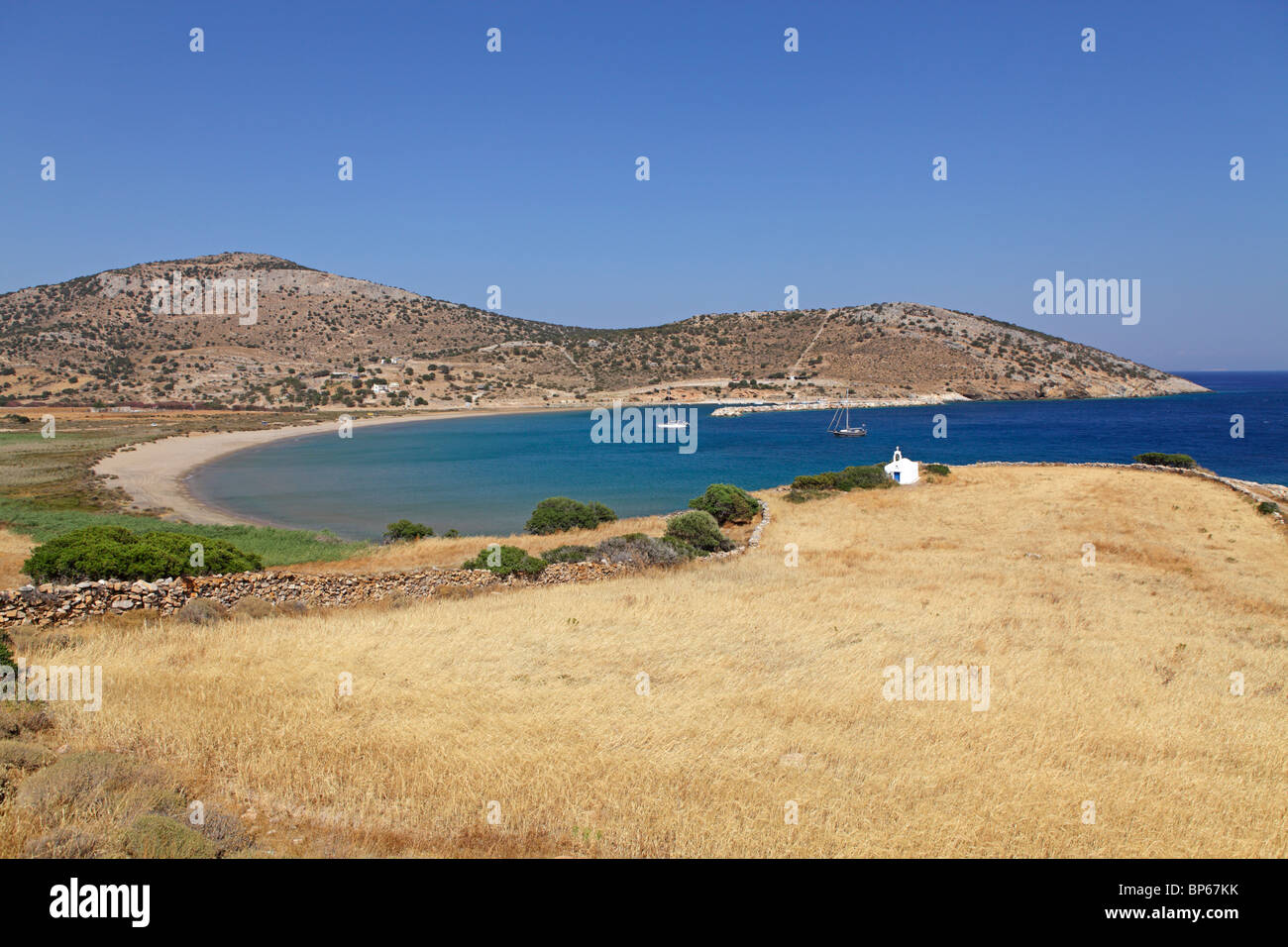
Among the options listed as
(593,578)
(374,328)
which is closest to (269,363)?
(374,328)

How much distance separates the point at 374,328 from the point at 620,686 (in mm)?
136919

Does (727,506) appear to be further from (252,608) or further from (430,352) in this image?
(430,352)

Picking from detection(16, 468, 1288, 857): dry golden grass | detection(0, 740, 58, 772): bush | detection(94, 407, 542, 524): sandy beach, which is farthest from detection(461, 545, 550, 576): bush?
detection(94, 407, 542, 524): sandy beach

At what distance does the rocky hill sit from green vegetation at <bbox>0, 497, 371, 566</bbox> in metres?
77.7

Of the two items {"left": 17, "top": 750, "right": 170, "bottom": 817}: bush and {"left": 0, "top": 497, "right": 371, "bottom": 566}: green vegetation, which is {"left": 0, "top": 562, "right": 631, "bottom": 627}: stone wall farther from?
{"left": 17, "top": 750, "right": 170, "bottom": 817}: bush

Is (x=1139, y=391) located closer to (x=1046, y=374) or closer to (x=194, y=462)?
(x=1046, y=374)

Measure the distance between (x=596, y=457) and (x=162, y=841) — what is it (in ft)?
175

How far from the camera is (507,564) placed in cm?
1725

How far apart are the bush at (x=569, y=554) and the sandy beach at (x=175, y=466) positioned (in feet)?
58.2

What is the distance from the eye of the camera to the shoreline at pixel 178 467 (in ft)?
103

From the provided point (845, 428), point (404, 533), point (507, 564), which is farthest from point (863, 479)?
point (845, 428)

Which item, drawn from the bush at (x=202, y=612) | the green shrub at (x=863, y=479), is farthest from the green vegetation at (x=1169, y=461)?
the bush at (x=202, y=612)

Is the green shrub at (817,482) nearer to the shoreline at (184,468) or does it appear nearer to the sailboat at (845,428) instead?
the shoreline at (184,468)
